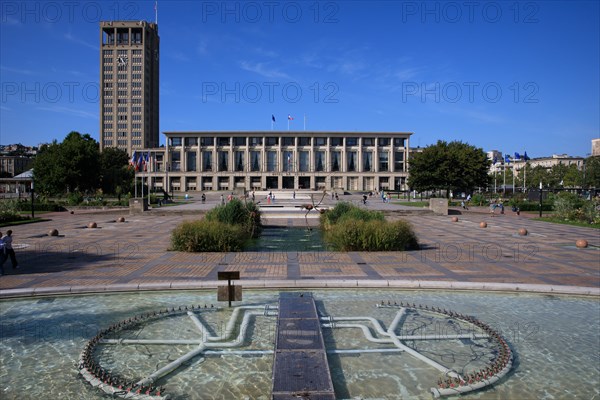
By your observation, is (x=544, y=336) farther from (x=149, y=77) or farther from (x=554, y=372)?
(x=149, y=77)

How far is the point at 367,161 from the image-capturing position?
116938mm

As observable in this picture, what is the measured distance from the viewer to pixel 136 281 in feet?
35.4

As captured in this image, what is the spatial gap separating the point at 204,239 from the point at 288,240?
495 cm

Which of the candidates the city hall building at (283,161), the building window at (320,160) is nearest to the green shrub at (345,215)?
the city hall building at (283,161)

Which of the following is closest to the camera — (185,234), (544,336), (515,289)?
(544,336)

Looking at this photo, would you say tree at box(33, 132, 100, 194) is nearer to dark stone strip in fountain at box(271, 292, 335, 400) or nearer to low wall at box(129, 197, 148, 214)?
low wall at box(129, 197, 148, 214)

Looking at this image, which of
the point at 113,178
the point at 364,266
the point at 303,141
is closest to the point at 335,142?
the point at 303,141

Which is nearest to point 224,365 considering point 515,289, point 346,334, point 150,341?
point 150,341

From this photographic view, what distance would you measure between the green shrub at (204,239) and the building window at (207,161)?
100107 millimetres

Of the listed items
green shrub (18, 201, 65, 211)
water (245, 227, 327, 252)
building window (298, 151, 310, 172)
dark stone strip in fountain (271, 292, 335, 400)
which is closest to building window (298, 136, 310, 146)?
building window (298, 151, 310, 172)

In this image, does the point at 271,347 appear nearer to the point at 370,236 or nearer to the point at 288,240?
the point at 370,236

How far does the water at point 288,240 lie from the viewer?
57.0 ft

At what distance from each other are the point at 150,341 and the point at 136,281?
13.8ft

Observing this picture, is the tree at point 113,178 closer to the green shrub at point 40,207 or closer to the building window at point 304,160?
the green shrub at point 40,207
